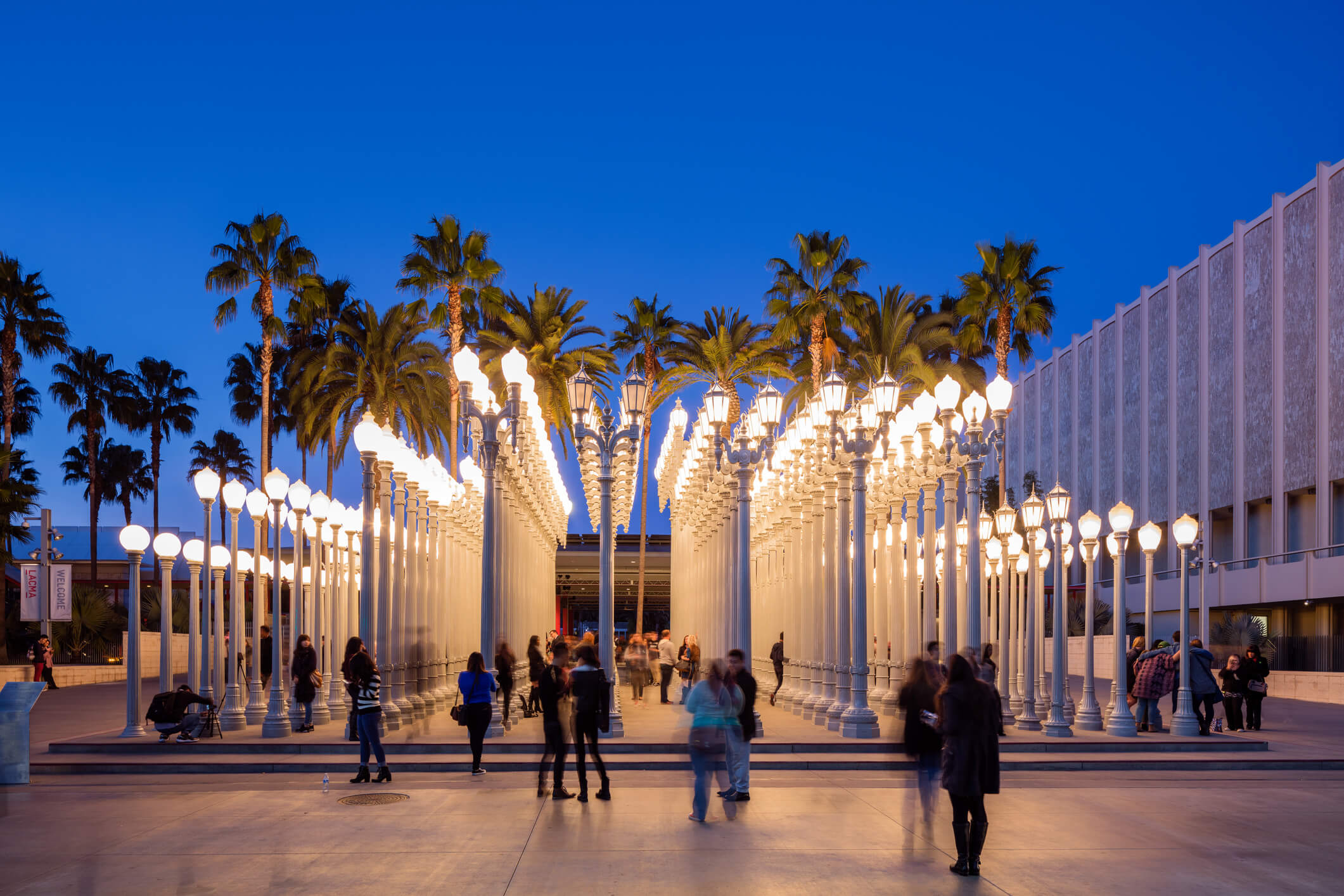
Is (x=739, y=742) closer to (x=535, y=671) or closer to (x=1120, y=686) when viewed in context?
(x=535, y=671)

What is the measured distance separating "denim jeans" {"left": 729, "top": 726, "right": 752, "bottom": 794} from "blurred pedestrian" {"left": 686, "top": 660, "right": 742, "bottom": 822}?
70 centimetres

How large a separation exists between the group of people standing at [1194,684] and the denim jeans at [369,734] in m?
13.1

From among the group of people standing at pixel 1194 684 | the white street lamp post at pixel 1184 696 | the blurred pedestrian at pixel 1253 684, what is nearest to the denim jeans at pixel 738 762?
the white street lamp post at pixel 1184 696

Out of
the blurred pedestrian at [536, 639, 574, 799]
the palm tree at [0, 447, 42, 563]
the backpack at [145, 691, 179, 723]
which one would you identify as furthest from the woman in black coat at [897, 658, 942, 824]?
the palm tree at [0, 447, 42, 563]

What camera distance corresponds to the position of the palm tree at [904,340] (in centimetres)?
4469

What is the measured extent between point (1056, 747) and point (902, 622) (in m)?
4.10

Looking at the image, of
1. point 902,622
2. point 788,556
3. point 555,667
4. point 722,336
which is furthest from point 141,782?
point 722,336

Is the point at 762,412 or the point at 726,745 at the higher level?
the point at 762,412

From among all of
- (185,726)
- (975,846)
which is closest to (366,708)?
(185,726)

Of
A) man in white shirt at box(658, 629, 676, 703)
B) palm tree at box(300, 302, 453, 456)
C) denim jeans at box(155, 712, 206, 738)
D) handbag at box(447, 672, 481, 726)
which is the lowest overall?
man in white shirt at box(658, 629, 676, 703)

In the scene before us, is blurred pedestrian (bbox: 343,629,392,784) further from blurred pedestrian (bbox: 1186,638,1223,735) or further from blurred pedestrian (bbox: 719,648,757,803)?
blurred pedestrian (bbox: 1186,638,1223,735)

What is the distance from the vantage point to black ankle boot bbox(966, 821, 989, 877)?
9648mm

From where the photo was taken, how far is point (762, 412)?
21.4 metres

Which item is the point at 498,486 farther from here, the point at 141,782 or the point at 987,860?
the point at 987,860
